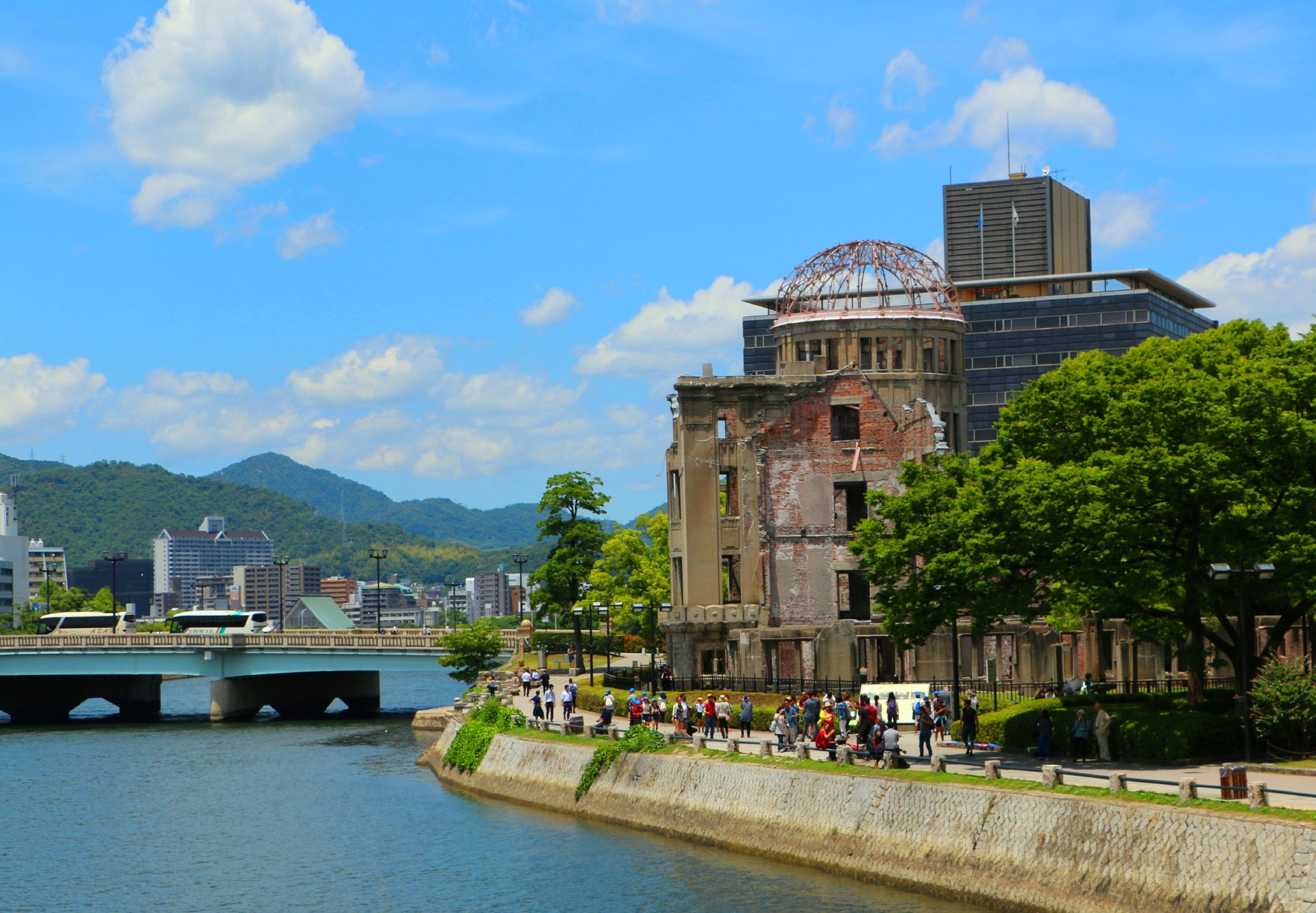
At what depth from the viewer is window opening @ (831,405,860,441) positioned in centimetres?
7594

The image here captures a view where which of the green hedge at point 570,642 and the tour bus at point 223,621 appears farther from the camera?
the green hedge at point 570,642

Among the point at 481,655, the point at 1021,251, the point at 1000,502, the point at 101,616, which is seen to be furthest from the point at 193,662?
the point at 1021,251

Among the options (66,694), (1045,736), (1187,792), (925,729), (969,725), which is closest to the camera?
(1187,792)

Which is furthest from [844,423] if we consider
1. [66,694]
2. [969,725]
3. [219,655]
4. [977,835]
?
[66,694]

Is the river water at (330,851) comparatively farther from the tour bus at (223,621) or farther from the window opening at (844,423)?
the tour bus at (223,621)

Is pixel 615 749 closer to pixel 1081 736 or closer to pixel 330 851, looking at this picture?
pixel 330 851

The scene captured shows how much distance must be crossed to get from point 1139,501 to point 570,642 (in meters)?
89.4

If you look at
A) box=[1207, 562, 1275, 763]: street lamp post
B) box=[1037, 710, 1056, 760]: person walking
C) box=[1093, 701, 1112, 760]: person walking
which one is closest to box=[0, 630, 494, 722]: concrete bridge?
box=[1037, 710, 1056, 760]: person walking

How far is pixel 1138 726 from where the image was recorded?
134ft

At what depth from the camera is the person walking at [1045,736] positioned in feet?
137

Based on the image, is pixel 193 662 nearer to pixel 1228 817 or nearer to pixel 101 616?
pixel 101 616

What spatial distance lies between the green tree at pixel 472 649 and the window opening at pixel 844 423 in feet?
110

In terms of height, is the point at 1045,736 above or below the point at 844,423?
below

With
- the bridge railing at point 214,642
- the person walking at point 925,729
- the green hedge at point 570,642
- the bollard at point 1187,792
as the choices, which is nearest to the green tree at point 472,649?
the bridge railing at point 214,642
